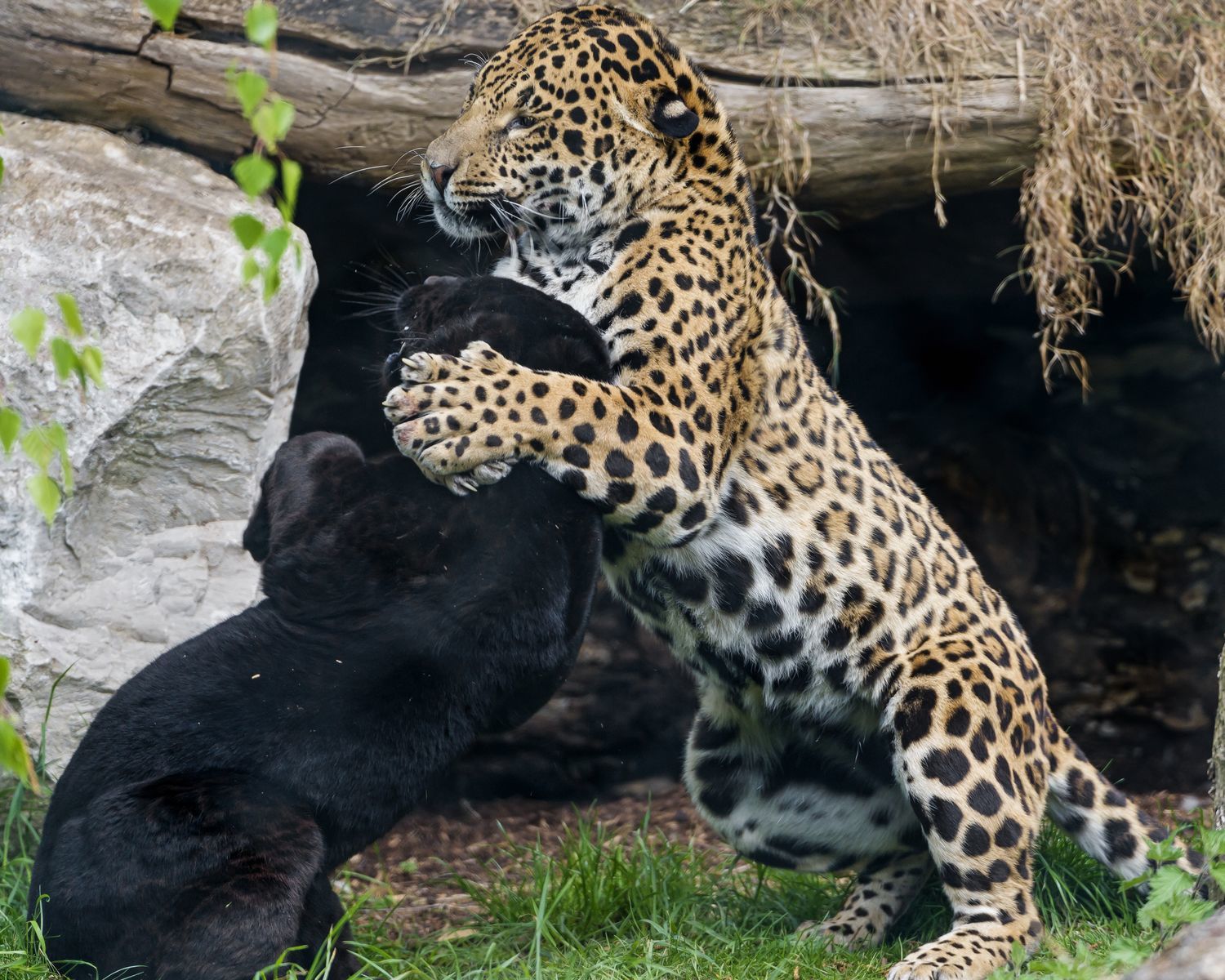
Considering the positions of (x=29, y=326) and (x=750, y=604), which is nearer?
(x=29, y=326)

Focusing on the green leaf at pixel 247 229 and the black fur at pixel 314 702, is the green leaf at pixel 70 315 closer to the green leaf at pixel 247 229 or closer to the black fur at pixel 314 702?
the green leaf at pixel 247 229

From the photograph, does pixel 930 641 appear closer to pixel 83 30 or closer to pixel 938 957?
pixel 938 957

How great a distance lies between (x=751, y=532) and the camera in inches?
201

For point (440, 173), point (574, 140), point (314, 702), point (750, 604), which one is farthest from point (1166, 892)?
point (440, 173)

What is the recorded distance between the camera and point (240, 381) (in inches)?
226

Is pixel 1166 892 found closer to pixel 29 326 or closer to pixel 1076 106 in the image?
pixel 29 326

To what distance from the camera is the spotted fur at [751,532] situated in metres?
4.72

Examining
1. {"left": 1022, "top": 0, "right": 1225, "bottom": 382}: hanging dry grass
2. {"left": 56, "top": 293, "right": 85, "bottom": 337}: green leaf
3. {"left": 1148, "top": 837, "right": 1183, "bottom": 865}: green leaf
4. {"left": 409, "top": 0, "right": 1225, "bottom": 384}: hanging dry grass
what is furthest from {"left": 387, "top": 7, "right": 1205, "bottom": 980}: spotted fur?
{"left": 56, "top": 293, "right": 85, "bottom": 337}: green leaf

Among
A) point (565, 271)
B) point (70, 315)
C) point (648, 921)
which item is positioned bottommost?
point (648, 921)

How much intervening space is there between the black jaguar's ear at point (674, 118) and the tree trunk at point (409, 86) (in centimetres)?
123

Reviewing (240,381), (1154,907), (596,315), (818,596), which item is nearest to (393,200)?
(240,381)

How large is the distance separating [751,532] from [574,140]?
1.74m

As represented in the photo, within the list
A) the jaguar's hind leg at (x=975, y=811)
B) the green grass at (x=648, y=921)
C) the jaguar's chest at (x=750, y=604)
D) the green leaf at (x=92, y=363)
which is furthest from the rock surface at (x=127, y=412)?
the green leaf at (x=92, y=363)

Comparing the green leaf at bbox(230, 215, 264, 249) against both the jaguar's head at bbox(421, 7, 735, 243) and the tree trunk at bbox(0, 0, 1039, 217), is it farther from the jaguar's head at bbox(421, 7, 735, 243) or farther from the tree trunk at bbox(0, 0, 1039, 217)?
the tree trunk at bbox(0, 0, 1039, 217)
